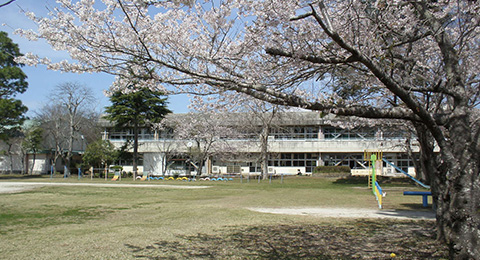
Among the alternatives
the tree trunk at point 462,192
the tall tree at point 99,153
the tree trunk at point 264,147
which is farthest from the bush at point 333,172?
the tree trunk at point 462,192

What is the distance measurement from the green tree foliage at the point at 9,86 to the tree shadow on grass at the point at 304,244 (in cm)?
3299

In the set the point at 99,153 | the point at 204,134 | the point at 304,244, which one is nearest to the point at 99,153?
the point at 99,153

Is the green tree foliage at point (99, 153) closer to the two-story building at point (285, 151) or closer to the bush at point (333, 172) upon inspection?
the two-story building at point (285, 151)

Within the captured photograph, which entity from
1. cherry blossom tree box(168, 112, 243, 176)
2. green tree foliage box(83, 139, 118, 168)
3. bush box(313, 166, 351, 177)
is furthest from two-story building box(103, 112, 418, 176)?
green tree foliage box(83, 139, 118, 168)

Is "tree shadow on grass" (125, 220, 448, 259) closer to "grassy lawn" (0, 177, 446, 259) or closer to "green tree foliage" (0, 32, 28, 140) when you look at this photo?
"grassy lawn" (0, 177, 446, 259)

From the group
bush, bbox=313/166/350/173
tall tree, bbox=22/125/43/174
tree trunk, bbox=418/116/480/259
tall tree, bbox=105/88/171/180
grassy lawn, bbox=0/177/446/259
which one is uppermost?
tall tree, bbox=105/88/171/180

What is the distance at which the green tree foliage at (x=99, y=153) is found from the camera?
35781mm

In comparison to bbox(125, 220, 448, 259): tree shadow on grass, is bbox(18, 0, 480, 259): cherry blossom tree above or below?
above

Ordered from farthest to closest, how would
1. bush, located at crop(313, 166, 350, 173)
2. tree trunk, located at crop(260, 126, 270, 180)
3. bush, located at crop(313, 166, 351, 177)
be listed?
bush, located at crop(313, 166, 350, 173) < bush, located at crop(313, 166, 351, 177) < tree trunk, located at crop(260, 126, 270, 180)

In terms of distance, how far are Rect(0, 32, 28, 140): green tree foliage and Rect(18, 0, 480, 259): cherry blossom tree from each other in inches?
Result: 1268

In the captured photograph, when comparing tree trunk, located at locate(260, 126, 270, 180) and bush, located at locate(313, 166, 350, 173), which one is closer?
tree trunk, located at locate(260, 126, 270, 180)

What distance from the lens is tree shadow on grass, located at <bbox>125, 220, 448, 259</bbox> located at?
17.6 ft

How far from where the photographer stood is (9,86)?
111ft

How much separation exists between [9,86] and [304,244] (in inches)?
1428
